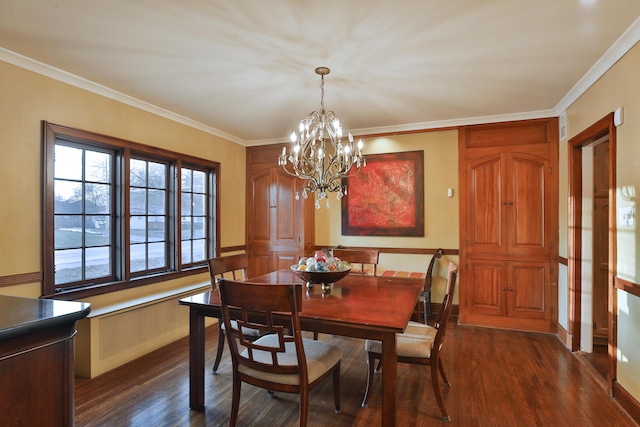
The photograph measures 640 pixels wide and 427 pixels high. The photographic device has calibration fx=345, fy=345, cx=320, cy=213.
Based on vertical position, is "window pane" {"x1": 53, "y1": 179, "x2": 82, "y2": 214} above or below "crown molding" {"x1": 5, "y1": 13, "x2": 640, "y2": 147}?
below

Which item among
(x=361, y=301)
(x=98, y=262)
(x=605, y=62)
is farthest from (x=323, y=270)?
(x=605, y=62)

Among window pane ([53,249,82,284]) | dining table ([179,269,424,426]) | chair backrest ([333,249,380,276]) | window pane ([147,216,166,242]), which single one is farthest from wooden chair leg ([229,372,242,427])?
window pane ([147,216,166,242])

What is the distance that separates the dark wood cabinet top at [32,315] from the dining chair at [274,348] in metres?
0.69

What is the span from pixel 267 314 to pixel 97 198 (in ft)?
7.81

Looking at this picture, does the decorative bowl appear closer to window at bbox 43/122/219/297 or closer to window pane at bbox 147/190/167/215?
window at bbox 43/122/219/297

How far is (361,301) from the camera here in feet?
7.38

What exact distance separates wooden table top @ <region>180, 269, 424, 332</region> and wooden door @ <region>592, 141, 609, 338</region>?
2066 millimetres

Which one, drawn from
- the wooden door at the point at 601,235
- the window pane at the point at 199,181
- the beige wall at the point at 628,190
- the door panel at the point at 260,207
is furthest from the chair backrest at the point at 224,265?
the wooden door at the point at 601,235

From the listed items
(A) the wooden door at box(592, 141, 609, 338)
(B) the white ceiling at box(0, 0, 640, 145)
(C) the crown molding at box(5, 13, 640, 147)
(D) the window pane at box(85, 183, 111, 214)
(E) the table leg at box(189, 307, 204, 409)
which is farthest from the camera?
(A) the wooden door at box(592, 141, 609, 338)

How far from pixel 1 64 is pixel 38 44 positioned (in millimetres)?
363

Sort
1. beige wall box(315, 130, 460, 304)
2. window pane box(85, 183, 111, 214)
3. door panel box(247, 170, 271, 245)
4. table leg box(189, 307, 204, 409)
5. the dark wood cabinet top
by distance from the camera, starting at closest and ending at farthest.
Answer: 1. the dark wood cabinet top
2. table leg box(189, 307, 204, 409)
3. window pane box(85, 183, 111, 214)
4. beige wall box(315, 130, 460, 304)
5. door panel box(247, 170, 271, 245)

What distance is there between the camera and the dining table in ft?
6.01

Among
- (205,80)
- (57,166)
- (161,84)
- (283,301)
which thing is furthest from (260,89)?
(283,301)

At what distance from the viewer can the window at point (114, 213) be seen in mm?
2881
